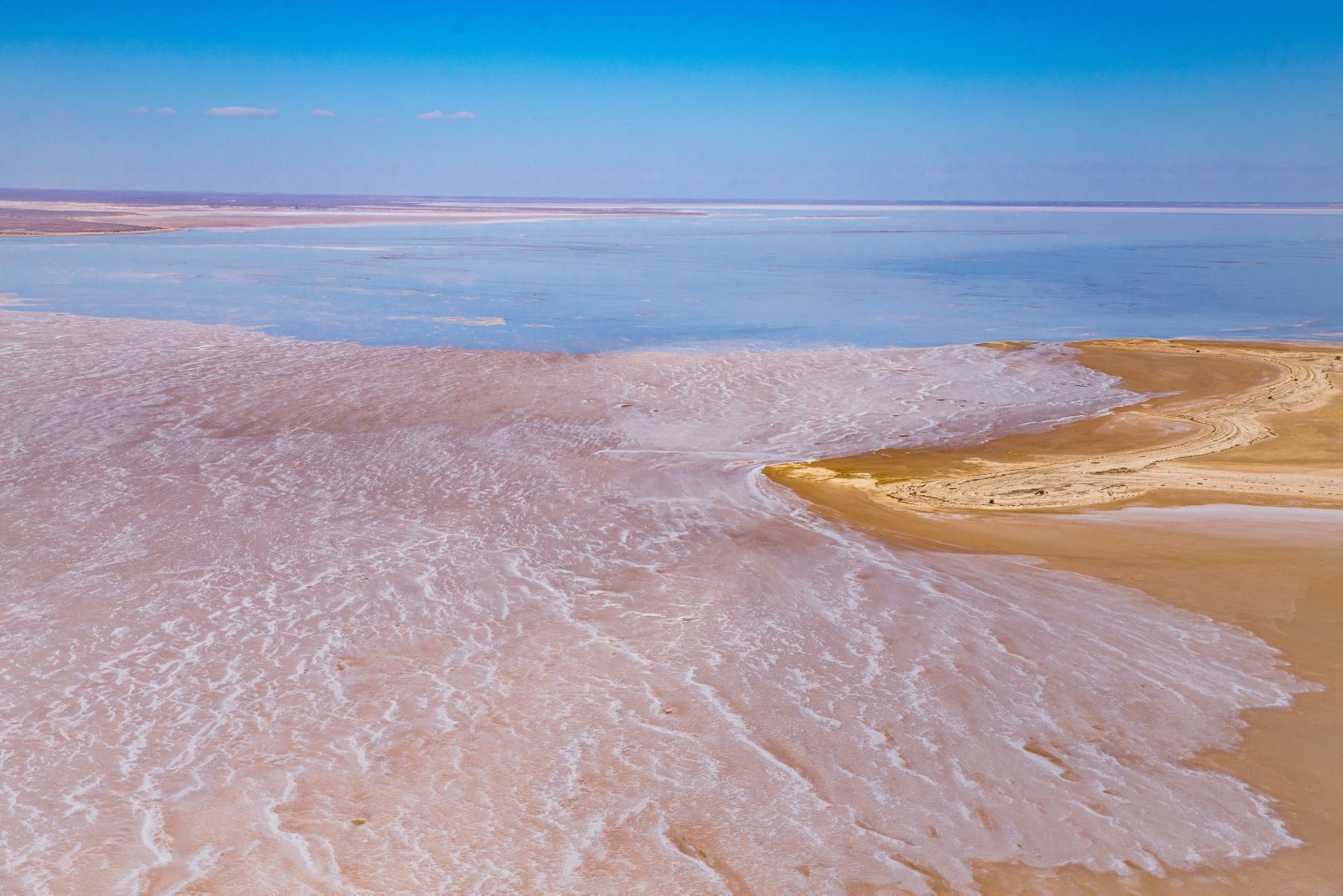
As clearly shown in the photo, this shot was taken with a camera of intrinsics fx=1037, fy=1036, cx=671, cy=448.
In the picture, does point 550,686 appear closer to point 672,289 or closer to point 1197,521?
point 1197,521

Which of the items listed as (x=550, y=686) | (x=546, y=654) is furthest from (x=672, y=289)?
(x=550, y=686)

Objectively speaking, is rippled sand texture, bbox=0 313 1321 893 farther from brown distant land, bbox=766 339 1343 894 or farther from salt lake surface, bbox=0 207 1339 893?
brown distant land, bbox=766 339 1343 894

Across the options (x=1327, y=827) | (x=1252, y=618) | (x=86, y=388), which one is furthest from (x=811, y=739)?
(x=86, y=388)

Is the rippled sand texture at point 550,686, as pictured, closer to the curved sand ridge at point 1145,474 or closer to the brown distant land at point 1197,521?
the brown distant land at point 1197,521

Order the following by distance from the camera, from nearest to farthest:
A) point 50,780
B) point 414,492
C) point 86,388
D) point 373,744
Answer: point 50,780 < point 373,744 < point 414,492 < point 86,388

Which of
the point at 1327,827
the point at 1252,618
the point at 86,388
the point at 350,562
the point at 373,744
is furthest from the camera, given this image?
the point at 86,388

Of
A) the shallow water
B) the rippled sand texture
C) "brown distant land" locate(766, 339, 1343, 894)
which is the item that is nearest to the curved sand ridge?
"brown distant land" locate(766, 339, 1343, 894)

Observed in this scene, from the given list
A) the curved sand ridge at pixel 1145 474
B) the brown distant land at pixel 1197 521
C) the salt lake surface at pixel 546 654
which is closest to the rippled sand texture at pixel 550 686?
the salt lake surface at pixel 546 654

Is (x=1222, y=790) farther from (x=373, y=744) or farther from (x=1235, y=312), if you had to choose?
(x=1235, y=312)
